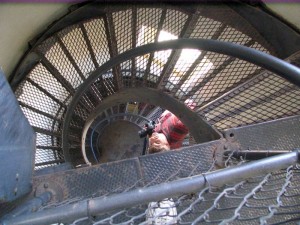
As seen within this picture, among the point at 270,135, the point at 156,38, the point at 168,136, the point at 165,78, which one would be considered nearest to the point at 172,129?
the point at 168,136

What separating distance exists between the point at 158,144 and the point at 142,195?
9.40 feet

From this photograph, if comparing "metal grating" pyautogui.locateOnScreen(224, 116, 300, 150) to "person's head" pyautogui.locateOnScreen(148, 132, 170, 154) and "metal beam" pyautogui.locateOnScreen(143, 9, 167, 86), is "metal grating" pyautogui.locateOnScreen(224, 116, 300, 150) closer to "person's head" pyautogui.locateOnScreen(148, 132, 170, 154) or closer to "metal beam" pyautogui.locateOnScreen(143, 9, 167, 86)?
"metal beam" pyautogui.locateOnScreen(143, 9, 167, 86)

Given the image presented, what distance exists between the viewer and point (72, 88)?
11.4 feet

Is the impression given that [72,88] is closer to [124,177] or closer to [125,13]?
[125,13]

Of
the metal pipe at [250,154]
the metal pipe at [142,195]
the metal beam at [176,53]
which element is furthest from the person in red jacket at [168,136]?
the metal pipe at [142,195]

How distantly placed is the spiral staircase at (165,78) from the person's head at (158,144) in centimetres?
92

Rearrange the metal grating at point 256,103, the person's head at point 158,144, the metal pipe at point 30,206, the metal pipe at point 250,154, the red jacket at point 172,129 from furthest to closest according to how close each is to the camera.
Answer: the person's head at point 158,144, the red jacket at point 172,129, the metal grating at point 256,103, the metal pipe at point 250,154, the metal pipe at point 30,206

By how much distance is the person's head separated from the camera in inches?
156

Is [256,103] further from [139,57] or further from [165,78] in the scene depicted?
[139,57]

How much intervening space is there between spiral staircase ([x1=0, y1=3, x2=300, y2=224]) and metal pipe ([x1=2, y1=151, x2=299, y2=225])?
968 mm

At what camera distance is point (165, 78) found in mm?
3039

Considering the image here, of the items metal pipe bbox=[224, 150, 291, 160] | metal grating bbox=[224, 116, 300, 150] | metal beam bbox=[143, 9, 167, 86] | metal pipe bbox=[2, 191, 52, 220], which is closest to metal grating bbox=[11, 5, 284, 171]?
metal beam bbox=[143, 9, 167, 86]

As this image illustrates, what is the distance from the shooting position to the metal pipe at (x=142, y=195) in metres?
1.07

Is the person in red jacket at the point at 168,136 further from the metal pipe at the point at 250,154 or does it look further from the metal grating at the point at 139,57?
the metal pipe at the point at 250,154
